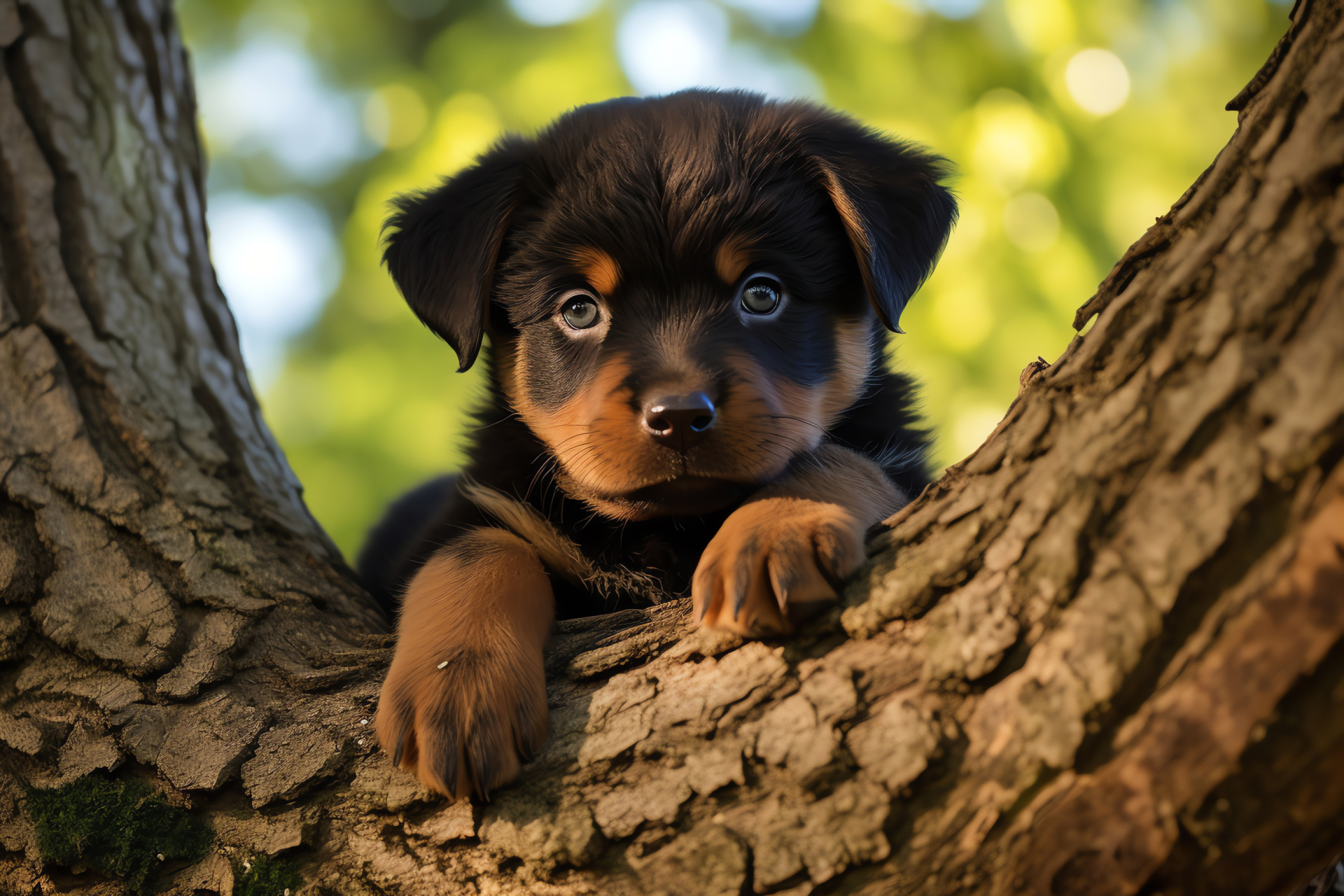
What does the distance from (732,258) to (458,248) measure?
28.5 inches

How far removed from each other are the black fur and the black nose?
255 millimetres

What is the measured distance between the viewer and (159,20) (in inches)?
114

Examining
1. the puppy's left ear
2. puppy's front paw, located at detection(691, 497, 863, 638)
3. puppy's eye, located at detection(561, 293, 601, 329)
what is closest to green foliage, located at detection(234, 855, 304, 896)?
puppy's front paw, located at detection(691, 497, 863, 638)

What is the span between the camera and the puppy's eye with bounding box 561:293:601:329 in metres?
2.46

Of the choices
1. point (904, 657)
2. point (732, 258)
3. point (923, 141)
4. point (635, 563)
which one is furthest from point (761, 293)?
point (923, 141)

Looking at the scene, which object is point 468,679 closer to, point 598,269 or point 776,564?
point 776,564

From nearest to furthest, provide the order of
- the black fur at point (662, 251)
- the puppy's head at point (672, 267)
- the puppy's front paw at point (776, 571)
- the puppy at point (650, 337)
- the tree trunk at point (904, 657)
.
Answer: the tree trunk at point (904, 657), the puppy's front paw at point (776, 571), the puppy at point (650, 337), the puppy's head at point (672, 267), the black fur at point (662, 251)

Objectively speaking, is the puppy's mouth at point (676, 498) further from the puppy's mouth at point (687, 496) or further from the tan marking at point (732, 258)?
the tan marking at point (732, 258)

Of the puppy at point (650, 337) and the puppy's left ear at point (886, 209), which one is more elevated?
the puppy's left ear at point (886, 209)

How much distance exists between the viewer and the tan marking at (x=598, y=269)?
2.37 m

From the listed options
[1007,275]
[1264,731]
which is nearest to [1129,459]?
[1264,731]

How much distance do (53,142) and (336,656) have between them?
5.25ft

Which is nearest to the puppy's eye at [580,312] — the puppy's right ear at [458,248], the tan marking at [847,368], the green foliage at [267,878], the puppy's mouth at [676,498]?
the puppy's right ear at [458,248]

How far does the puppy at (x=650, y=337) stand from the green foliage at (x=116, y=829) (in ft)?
1.49
